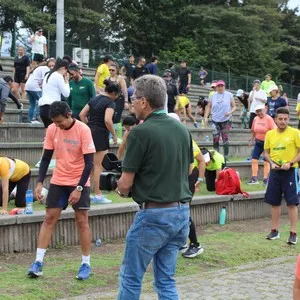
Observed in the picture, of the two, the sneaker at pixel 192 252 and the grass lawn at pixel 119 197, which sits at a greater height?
the grass lawn at pixel 119 197

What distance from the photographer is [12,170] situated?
8836 millimetres

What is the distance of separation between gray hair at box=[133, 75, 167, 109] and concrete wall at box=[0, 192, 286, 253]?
3560 millimetres

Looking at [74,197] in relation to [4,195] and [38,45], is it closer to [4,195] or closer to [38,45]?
[4,195]

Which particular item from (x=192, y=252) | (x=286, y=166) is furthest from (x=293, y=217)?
(x=192, y=252)

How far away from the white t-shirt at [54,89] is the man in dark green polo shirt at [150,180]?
18.9 ft

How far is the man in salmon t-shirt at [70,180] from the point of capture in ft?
22.2

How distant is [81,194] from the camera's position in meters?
6.75

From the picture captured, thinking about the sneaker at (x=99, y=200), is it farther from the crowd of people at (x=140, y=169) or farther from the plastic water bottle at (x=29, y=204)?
the plastic water bottle at (x=29, y=204)

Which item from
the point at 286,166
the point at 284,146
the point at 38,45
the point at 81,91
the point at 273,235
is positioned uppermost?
the point at 38,45

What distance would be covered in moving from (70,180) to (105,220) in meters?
2.03

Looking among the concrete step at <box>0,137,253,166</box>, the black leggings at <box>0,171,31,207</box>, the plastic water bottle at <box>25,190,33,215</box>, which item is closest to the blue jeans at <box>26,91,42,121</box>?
the concrete step at <box>0,137,253,166</box>

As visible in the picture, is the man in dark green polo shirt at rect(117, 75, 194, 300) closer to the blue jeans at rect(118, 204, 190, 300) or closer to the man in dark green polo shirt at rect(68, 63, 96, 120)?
the blue jeans at rect(118, 204, 190, 300)

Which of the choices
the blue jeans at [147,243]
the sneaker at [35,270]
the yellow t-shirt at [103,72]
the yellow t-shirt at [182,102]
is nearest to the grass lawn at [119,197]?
the sneaker at [35,270]

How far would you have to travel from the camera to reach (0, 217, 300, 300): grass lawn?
21.2 ft
